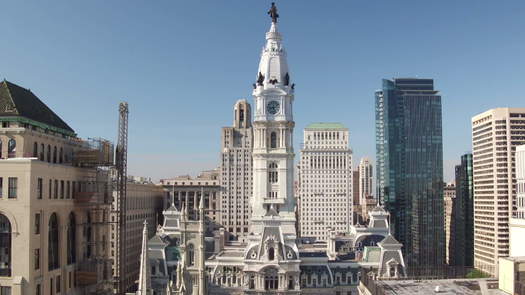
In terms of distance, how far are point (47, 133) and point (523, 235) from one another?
212 feet

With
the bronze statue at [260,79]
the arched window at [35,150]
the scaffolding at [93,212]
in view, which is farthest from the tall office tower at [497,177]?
the arched window at [35,150]

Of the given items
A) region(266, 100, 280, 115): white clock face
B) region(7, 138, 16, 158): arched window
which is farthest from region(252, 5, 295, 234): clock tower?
region(7, 138, 16, 158): arched window

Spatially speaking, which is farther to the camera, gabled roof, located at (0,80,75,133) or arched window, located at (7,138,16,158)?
gabled roof, located at (0,80,75,133)

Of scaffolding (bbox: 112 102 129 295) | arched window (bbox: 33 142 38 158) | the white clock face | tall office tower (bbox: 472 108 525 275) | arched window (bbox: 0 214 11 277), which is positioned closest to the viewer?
arched window (bbox: 0 214 11 277)

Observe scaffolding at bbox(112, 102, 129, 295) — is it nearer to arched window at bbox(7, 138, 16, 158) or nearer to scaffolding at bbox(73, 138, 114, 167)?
scaffolding at bbox(73, 138, 114, 167)

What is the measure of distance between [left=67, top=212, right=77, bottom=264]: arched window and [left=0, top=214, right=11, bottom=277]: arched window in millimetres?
9985

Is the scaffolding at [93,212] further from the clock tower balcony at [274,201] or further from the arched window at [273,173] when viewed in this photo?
the arched window at [273,173]

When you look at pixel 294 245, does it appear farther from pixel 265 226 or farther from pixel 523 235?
pixel 523 235

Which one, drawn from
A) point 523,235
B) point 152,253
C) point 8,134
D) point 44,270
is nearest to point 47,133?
point 8,134

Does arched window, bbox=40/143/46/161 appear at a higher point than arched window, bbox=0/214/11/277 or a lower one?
higher

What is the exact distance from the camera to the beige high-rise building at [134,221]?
130 metres

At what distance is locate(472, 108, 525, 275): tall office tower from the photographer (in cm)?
15350

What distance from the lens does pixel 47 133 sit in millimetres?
62188

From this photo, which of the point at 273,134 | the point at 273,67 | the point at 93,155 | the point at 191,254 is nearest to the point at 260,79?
the point at 273,67
